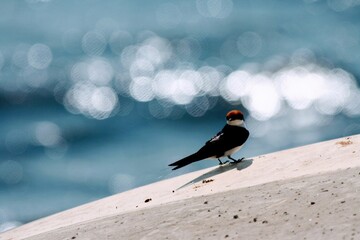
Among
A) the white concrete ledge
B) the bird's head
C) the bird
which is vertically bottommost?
the white concrete ledge

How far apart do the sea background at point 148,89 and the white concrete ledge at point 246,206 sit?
26.5ft

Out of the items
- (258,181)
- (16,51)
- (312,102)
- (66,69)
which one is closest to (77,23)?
(16,51)

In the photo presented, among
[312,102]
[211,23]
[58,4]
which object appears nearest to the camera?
[312,102]

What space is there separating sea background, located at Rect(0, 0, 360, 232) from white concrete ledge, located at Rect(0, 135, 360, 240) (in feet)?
26.5

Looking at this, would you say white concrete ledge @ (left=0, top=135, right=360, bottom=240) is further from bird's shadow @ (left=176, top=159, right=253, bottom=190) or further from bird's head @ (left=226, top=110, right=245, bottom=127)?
bird's head @ (left=226, top=110, right=245, bottom=127)

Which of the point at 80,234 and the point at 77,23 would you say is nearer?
the point at 80,234

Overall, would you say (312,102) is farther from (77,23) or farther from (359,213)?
(359,213)

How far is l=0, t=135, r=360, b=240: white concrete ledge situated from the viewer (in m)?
4.86

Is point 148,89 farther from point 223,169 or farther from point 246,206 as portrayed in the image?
point 246,206

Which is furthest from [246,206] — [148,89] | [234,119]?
[148,89]

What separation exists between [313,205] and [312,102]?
15.3 m

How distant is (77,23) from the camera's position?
2819cm

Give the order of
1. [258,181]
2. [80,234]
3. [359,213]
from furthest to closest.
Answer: [258,181]
[80,234]
[359,213]

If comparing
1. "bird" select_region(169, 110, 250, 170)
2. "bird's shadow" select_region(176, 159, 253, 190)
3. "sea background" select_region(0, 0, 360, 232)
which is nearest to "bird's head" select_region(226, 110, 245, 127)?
"bird" select_region(169, 110, 250, 170)
